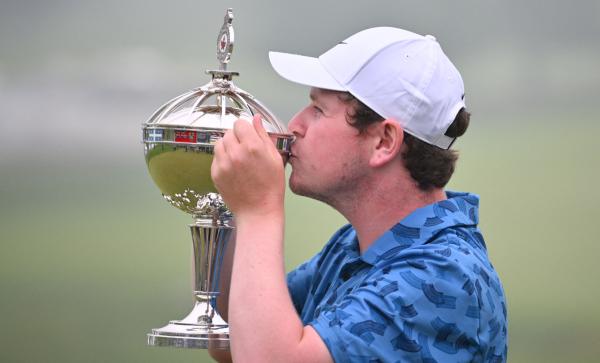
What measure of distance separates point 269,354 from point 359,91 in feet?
1.56

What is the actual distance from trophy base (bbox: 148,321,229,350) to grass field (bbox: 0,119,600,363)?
1.60 m

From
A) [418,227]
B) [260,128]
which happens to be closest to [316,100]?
[260,128]

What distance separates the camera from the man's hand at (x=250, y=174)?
59.5 inches

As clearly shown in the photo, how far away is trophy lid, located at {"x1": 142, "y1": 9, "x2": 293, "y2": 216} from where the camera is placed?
1634 mm

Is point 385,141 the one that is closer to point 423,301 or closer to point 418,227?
point 418,227

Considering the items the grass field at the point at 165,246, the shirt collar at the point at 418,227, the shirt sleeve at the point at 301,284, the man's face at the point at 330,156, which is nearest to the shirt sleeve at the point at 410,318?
the shirt collar at the point at 418,227

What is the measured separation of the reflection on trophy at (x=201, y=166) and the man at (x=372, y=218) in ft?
0.30

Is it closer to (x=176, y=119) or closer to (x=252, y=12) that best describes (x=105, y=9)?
(x=252, y=12)

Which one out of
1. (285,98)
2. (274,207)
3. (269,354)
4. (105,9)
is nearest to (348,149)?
(274,207)

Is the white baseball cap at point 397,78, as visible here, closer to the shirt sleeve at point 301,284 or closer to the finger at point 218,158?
the finger at point 218,158

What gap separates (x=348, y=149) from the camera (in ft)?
5.41

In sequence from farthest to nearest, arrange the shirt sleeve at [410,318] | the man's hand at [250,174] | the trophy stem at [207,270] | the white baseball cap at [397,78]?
the trophy stem at [207,270] → the white baseball cap at [397,78] → the man's hand at [250,174] → the shirt sleeve at [410,318]

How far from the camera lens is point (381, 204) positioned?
168 centimetres

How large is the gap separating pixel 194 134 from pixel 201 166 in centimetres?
6
